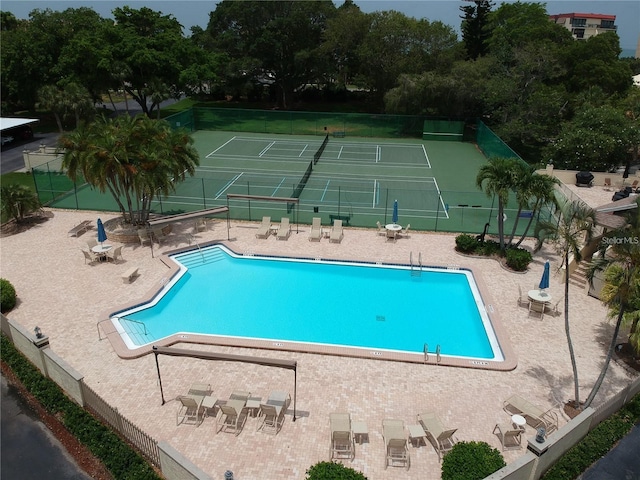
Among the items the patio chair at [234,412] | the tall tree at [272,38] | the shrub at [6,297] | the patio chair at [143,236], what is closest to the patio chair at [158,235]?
the patio chair at [143,236]

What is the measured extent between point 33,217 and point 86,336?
13189mm

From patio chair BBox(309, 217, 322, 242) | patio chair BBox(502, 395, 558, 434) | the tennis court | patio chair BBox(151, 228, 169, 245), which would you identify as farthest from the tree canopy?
patio chair BBox(502, 395, 558, 434)

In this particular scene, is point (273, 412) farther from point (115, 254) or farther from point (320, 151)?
point (320, 151)

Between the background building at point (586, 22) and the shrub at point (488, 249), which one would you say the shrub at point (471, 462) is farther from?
the background building at point (586, 22)

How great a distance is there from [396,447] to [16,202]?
2200 cm

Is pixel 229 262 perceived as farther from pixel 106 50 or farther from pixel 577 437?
pixel 106 50

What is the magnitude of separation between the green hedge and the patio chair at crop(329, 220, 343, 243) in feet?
44.5

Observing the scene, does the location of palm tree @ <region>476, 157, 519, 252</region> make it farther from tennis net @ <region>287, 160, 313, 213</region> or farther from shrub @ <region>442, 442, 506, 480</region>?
shrub @ <region>442, 442, 506, 480</region>

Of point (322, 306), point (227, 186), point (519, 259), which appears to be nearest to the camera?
point (322, 306)

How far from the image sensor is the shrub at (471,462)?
1066cm

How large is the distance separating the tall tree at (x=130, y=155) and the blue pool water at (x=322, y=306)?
3.72 m

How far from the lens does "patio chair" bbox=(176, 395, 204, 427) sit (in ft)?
41.6

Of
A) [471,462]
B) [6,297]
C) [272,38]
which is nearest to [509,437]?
[471,462]

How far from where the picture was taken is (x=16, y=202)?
2464 centimetres
